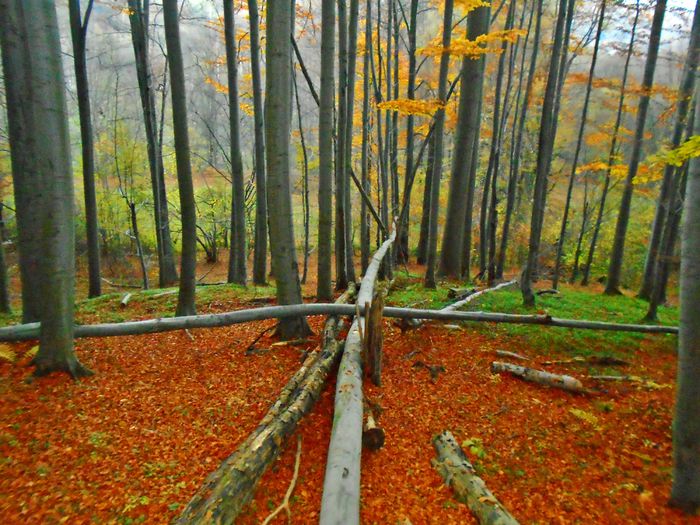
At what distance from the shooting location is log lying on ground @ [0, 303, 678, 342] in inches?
188

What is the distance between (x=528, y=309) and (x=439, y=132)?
456 cm

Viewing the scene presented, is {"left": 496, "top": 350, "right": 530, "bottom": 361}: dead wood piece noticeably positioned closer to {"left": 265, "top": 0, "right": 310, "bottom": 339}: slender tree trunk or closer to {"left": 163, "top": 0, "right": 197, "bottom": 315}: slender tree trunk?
{"left": 265, "top": 0, "right": 310, "bottom": 339}: slender tree trunk

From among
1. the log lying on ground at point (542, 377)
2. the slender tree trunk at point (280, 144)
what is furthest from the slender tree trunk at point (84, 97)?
the log lying on ground at point (542, 377)

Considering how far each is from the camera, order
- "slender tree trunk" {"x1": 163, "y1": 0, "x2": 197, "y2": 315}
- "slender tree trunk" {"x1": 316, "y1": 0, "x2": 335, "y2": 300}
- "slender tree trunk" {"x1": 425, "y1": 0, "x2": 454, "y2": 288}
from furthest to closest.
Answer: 1. "slender tree trunk" {"x1": 425, "y1": 0, "x2": 454, "y2": 288}
2. "slender tree trunk" {"x1": 316, "y1": 0, "x2": 335, "y2": 300}
3. "slender tree trunk" {"x1": 163, "y1": 0, "x2": 197, "y2": 315}

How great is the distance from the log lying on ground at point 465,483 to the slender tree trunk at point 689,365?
135 cm

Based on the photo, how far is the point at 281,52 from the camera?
4875 mm

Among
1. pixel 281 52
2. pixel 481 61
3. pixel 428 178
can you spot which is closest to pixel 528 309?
pixel 281 52

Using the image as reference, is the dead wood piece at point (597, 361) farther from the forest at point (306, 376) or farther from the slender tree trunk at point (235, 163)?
the slender tree trunk at point (235, 163)

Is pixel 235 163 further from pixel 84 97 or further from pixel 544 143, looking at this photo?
pixel 544 143

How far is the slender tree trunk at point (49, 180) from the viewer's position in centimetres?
336

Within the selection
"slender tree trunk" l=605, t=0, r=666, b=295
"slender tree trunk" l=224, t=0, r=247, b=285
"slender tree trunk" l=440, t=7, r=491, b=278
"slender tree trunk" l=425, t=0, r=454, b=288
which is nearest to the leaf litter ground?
"slender tree trunk" l=425, t=0, r=454, b=288

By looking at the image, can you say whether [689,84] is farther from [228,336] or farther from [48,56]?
[48,56]

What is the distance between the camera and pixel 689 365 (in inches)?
103

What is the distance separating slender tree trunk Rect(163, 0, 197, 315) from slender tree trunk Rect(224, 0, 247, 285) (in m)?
3.70
